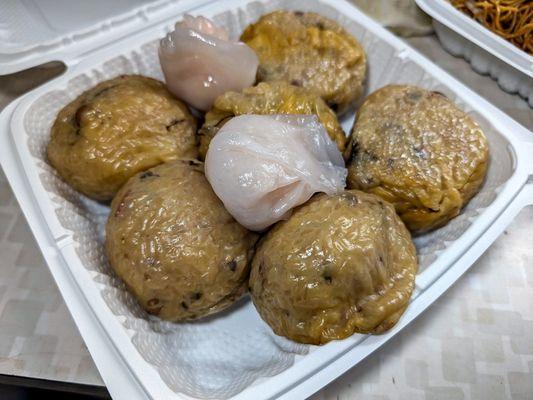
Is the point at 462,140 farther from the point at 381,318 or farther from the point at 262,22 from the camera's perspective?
the point at 262,22

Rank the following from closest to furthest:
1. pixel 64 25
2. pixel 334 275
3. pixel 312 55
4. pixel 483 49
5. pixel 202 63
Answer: pixel 334 275 → pixel 202 63 → pixel 312 55 → pixel 483 49 → pixel 64 25

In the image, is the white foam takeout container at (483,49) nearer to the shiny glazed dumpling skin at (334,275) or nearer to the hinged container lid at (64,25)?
the hinged container lid at (64,25)

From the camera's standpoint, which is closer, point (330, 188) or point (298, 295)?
point (298, 295)

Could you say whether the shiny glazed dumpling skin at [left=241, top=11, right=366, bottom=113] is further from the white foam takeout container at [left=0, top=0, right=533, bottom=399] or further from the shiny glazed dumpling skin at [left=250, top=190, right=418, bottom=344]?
the shiny glazed dumpling skin at [left=250, top=190, right=418, bottom=344]

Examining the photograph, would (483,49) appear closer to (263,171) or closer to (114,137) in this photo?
(263,171)

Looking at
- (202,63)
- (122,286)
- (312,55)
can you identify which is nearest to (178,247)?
(122,286)

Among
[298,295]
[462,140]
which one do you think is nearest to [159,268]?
[298,295]
